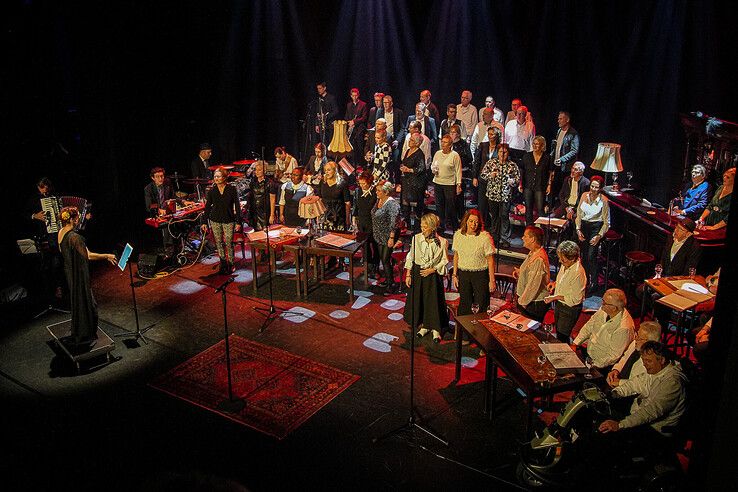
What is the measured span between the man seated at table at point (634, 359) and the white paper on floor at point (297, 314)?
13.1 ft

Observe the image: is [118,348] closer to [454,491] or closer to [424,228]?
[424,228]

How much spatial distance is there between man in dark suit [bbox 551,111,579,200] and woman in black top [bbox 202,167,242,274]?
5264 mm

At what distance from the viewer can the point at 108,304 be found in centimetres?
852

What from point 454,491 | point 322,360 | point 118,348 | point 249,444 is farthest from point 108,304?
point 454,491

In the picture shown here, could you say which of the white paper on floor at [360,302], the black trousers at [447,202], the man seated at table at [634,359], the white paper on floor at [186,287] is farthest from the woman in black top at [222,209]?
the man seated at table at [634,359]

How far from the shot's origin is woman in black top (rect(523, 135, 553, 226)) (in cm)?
946

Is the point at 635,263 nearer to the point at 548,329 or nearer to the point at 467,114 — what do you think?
the point at 548,329

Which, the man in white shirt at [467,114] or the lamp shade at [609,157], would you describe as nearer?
the lamp shade at [609,157]

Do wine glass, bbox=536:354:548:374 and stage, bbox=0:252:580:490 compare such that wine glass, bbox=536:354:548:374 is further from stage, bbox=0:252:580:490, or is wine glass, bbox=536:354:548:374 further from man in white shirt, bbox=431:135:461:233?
man in white shirt, bbox=431:135:461:233

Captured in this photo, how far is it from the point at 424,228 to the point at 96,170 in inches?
273

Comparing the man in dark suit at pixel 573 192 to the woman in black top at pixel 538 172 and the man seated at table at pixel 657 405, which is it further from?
the man seated at table at pixel 657 405

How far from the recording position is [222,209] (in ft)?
29.8

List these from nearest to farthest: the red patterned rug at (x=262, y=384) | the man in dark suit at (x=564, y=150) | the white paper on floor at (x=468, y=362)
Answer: the red patterned rug at (x=262, y=384) → the white paper on floor at (x=468, y=362) → the man in dark suit at (x=564, y=150)

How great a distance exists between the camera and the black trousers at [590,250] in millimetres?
8266
